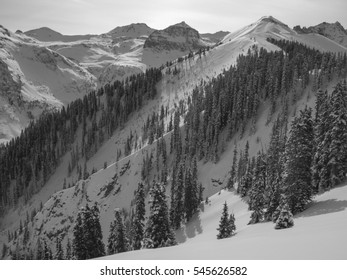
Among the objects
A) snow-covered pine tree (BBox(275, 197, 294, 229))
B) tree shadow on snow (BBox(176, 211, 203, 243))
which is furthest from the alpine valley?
tree shadow on snow (BBox(176, 211, 203, 243))

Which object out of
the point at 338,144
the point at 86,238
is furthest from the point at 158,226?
the point at 338,144

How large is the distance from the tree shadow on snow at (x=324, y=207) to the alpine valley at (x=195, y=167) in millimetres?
292

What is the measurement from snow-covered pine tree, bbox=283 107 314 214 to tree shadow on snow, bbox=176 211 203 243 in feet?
82.1

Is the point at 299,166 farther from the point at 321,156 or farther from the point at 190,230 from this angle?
the point at 190,230

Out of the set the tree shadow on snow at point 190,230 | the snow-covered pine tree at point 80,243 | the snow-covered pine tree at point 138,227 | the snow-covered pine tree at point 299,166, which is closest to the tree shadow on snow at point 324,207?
the snow-covered pine tree at point 299,166

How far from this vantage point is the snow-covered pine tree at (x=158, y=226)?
42.1m

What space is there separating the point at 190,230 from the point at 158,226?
56.3 ft

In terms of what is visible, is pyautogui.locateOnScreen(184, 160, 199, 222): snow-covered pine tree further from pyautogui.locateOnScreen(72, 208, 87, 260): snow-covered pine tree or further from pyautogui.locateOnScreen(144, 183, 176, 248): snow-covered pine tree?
pyautogui.locateOnScreen(72, 208, 87, 260): snow-covered pine tree

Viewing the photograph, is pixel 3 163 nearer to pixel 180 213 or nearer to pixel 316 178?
pixel 180 213

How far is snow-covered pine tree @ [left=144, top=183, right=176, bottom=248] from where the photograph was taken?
138ft

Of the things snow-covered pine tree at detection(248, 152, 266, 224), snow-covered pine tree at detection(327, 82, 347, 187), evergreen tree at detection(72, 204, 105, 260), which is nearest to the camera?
snow-covered pine tree at detection(327, 82, 347, 187)

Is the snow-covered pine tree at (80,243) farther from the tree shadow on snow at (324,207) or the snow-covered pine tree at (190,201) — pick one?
the tree shadow on snow at (324,207)

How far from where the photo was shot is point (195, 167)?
83438 millimetres

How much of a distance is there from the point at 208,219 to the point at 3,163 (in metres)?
150
